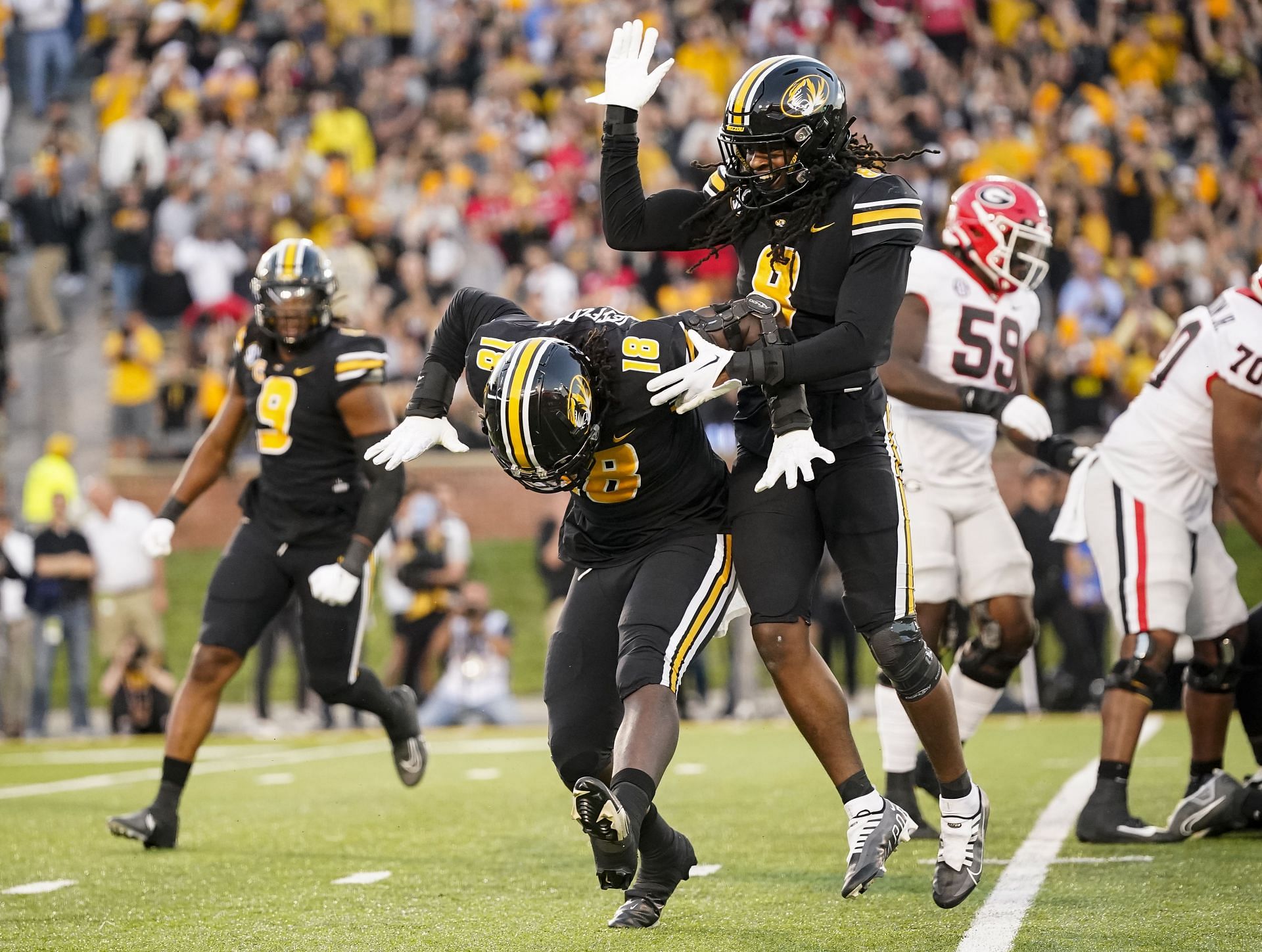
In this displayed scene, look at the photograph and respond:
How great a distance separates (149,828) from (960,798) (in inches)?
117

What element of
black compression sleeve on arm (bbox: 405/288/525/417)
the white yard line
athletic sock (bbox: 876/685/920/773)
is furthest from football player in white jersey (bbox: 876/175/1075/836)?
the white yard line

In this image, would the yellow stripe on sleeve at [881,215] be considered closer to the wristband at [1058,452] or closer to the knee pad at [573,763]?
the knee pad at [573,763]

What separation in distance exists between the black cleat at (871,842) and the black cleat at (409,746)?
2982 mm

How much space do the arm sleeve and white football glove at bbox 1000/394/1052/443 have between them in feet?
4.46

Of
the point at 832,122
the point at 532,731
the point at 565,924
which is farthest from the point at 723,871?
the point at 532,731

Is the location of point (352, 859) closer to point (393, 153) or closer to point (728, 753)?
point (728, 753)

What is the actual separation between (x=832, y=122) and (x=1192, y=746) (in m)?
2.74

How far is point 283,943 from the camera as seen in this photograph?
4117 millimetres

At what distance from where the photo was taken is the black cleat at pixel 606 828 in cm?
372

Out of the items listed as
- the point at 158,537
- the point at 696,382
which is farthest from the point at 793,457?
the point at 158,537

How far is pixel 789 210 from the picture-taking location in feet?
15.1

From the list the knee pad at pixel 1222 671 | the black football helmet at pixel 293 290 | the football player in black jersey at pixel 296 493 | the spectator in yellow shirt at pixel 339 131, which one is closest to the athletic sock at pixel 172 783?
the football player in black jersey at pixel 296 493

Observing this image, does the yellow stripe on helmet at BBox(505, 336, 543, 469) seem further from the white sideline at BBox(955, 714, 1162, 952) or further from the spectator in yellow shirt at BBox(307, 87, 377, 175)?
the spectator in yellow shirt at BBox(307, 87, 377, 175)

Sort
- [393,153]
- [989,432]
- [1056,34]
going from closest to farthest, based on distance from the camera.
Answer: [989,432] < [393,153] < [1056,34]
